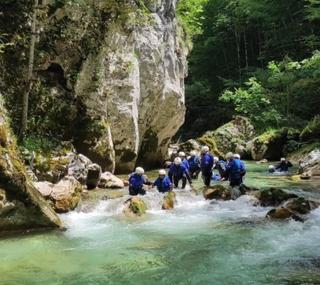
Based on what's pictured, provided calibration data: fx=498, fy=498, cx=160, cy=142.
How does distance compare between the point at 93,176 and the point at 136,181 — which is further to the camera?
the point at 93,176

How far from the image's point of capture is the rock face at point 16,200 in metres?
9.63

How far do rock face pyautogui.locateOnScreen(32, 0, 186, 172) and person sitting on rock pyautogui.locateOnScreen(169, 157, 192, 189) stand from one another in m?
2.47

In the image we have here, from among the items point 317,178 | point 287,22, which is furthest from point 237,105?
point 317,178

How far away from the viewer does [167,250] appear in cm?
872

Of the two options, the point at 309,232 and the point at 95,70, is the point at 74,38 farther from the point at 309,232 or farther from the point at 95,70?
the point at 309,232

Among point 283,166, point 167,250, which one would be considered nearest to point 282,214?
point 167,250

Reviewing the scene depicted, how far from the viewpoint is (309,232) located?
995 cm

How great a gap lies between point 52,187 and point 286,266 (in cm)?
680

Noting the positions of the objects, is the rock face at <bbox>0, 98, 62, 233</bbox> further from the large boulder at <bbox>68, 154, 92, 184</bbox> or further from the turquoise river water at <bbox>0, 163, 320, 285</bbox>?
the large boulder at <bbox>68, 154, 92, 184</bbox>

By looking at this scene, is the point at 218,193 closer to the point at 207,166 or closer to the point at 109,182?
the point at 207,166

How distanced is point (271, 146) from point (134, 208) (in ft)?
60.9

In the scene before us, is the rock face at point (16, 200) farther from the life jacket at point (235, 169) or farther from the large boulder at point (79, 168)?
the life jacket at point (235, 169)

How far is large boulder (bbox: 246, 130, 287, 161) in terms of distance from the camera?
96.3 feet

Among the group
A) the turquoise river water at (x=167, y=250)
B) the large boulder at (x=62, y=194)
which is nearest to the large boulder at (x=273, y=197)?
the turquoise river water at (x=167, y=250)
